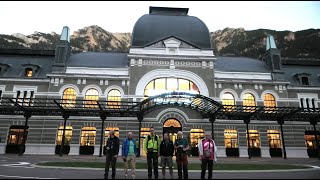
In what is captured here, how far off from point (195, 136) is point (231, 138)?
14.0 ft

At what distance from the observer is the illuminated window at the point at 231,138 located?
28328 mm

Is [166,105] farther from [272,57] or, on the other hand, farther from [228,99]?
[272,57]

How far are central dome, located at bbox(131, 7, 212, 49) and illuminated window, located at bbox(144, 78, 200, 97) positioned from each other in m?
4.69

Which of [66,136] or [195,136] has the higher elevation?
[195,136]

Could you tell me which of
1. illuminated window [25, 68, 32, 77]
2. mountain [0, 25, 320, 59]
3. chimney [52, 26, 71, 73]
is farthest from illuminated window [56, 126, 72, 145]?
mountain [0, 25, 320, 59]

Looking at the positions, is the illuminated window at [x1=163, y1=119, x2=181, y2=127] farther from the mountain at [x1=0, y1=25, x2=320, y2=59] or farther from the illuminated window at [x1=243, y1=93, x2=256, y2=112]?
the mountain at [x1=0, y1=25, x2=320, y2=59]

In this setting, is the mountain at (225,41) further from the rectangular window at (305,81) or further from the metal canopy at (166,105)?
the metal canopy at (166,105)

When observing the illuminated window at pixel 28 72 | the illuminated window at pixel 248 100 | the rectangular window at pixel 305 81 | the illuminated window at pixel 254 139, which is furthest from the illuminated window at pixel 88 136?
the rectangular window at pixel 305 81

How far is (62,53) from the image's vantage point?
102 ft

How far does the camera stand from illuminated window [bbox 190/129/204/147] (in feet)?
90.9

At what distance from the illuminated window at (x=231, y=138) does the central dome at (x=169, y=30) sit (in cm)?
1053

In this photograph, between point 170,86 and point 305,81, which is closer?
point 170,86

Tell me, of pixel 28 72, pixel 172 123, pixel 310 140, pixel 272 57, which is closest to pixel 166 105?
pixel 172 123

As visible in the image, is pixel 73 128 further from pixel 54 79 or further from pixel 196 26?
pixel 196 26
